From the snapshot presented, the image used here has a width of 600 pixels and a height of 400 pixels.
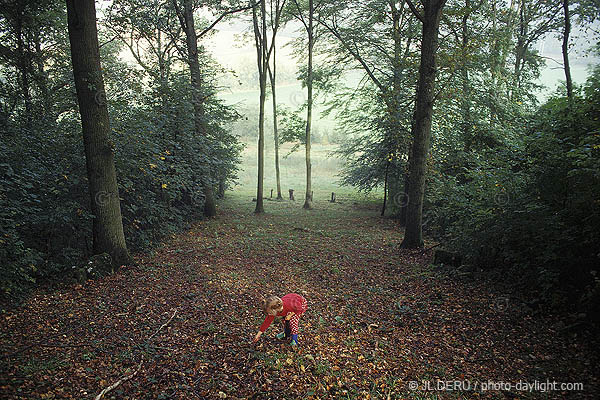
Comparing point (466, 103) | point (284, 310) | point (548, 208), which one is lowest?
point (284, 310)

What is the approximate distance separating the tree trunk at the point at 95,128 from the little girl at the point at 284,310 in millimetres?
4487

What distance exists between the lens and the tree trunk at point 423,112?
8.79 m

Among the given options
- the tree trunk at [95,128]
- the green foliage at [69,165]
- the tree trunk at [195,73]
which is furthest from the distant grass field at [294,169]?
the tree trunk at [95,128]

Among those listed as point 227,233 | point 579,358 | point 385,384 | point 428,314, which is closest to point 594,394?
point 579,358

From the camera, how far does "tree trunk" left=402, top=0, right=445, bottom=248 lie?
879 cm

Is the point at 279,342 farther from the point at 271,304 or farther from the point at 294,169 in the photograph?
the point at 294,169

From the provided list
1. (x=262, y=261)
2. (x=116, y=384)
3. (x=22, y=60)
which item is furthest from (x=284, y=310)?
(x=22, y=60)

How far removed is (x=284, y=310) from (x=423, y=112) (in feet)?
23.8

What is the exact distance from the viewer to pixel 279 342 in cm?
455

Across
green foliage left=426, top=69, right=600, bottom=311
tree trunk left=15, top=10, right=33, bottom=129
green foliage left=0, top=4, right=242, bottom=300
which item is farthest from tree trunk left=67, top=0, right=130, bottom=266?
green foliage left=426, top=69, right=600, bottom=311

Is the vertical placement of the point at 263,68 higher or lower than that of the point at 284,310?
higher

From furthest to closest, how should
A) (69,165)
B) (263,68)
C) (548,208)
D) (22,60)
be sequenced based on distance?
(263,68), (22,60), (69,165), (548,208)

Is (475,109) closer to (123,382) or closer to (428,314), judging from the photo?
(428,314)

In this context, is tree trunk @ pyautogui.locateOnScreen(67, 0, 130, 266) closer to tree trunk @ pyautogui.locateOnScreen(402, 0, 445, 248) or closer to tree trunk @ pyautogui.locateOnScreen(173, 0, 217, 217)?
tree trunk @ pyautogui.locateOnScreen(173, 0, 217, 217)
